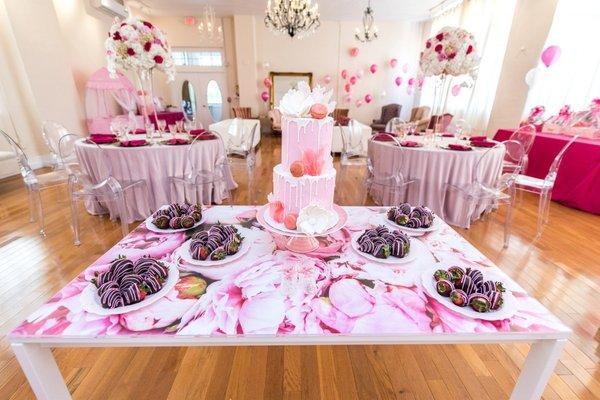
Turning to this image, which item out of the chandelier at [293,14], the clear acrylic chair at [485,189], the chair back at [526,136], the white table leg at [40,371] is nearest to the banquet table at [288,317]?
the white table leg at [40,371]

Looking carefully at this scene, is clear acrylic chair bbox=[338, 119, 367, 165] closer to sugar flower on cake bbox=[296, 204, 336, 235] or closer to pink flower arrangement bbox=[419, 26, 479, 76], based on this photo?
pink flower arrangement bbox=[419, 26, 479, 76]

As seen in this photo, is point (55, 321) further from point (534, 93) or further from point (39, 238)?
point (534, 93)

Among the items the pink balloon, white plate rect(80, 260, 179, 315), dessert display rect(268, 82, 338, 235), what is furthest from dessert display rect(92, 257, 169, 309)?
the pink balloon

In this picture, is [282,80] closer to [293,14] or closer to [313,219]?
[293,14]

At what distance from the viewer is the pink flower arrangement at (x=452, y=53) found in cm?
271

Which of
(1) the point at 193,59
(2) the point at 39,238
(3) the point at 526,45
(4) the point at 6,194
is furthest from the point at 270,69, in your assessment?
(2) the point at 39,238

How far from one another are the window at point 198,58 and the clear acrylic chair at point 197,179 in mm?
5980

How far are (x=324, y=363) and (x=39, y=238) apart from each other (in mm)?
2732

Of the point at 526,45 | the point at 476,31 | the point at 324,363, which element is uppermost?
the point at 476,31

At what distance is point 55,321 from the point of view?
2.50 ft

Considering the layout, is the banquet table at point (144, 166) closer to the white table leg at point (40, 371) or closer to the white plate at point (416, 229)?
the white table leg at point (40, 371)

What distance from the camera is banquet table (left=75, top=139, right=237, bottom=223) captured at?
8.16 feet

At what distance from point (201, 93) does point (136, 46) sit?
616 centimetres

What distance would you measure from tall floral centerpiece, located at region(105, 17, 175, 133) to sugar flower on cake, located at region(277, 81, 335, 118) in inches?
85.0
